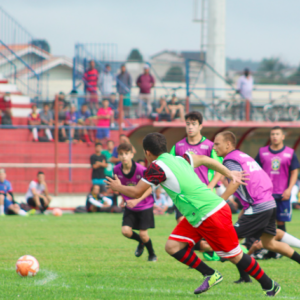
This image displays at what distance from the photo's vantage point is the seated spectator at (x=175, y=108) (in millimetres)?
17219

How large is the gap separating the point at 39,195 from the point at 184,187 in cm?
1074

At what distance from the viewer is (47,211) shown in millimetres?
15086

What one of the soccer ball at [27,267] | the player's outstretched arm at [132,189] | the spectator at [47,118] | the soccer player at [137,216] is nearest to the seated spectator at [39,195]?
the spectator at [47,118]

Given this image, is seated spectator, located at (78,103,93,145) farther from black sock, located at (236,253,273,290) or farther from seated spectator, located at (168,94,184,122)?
black sock, located at (236,253,273,290)

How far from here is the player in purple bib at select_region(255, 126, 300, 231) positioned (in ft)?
26.0

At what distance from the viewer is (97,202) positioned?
1511 centimetres

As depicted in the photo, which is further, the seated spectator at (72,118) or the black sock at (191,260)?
the seated spectator at (72,118)

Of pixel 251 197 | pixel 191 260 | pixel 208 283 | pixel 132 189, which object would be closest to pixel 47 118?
pixel 251 197

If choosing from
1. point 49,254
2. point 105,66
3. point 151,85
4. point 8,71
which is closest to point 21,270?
point 49,254

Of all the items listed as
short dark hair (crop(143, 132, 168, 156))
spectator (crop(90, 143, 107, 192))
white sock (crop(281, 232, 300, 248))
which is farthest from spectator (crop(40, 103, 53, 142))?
short dark hair (crop(143, 132, 168, 156))

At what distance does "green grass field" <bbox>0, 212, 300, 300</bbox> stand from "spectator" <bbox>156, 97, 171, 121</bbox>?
7.03m

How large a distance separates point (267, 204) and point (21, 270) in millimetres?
2939

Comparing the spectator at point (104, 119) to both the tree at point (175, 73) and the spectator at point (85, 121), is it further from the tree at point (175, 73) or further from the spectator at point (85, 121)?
the tree at point (175, 73)

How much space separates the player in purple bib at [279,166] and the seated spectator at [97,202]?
7851 millimetres
